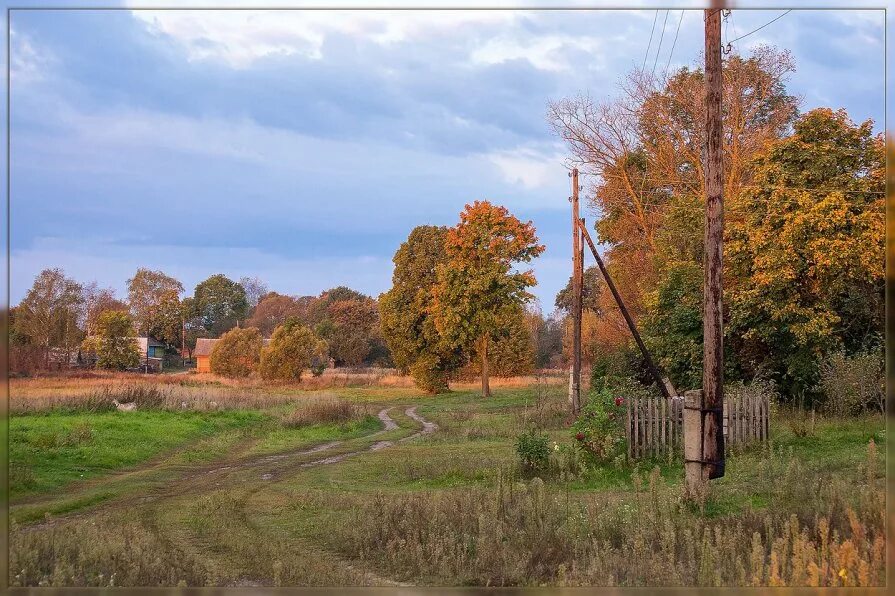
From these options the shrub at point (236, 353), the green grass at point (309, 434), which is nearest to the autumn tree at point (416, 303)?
the green grass at point (309, 434)

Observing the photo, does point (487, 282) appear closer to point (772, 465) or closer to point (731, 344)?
point (731, 344)

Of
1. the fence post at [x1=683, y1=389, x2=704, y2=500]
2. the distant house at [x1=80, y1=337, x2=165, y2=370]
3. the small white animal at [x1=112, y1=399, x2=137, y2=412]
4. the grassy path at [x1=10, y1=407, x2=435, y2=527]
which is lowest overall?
the grassy path at [x1=10, y1=407, x2=435, y2=527]

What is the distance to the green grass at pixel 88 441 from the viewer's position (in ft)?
51.4

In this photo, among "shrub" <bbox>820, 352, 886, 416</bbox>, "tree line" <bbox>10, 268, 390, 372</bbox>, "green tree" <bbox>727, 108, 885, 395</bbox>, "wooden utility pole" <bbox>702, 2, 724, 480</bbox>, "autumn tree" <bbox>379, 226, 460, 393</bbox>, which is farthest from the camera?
"autumn tree" <bbox>379, 226, 460, 393</bbox>

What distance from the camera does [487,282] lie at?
25234 millimetres

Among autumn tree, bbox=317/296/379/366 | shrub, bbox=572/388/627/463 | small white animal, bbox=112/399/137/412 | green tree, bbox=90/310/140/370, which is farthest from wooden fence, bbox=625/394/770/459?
small white animal, bbox=112/399/137/412

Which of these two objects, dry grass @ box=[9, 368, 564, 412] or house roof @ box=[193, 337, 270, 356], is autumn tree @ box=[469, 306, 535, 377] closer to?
dry grass @ box=[9, 368, 564, 412]

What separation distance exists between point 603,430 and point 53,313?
1130cm

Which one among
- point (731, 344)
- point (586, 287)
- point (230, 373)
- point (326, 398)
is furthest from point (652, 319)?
point (586, 287)

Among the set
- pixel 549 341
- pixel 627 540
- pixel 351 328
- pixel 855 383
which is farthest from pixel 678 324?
pixel 549 341

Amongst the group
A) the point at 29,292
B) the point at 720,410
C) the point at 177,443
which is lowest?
the point at 177,443

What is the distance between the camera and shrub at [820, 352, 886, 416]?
19812mm

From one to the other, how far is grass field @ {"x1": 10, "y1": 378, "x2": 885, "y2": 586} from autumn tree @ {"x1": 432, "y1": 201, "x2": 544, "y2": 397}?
3.44 meters

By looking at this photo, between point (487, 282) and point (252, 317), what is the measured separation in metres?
7.61
